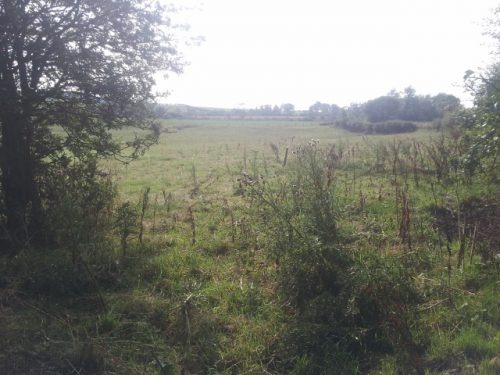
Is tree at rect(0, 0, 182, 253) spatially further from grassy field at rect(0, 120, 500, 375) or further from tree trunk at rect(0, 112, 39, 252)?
grassy field at rect(0, 120, 500, 375)

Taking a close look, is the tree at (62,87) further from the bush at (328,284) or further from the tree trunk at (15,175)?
the bush at (328,284)

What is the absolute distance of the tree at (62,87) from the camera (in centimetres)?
580

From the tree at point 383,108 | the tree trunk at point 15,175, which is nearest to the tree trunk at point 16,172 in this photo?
the tree trunk at point 15,175

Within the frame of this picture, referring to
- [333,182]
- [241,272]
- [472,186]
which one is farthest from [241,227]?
[472,186]

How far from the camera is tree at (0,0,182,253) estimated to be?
5797 mm

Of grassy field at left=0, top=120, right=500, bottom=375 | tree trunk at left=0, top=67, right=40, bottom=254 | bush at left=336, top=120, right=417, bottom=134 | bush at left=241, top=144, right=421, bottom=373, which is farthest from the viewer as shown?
bush at left=336, top=120, right=417, bottom=134

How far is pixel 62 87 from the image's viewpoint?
6254mm

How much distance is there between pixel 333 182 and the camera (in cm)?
511

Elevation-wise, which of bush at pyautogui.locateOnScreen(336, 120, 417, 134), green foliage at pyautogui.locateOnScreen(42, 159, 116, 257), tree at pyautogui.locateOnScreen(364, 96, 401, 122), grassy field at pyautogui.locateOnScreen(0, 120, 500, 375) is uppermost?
tree at pyautogui.locateOnScreen(364, 96, 401, 122)

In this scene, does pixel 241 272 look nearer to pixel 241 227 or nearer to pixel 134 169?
pixel 241 227

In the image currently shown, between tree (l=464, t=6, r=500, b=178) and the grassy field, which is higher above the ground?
tree (l=464, t=6, r=500, b=178)

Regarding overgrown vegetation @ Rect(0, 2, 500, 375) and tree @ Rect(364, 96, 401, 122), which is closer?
overgrown vegetation @ Rect(0, 2, 500, 375)

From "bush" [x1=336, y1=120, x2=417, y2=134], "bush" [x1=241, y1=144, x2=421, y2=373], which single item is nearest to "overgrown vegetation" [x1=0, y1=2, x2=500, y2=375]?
"bush" [x1=241, y1=144, x2=421, y2=373]

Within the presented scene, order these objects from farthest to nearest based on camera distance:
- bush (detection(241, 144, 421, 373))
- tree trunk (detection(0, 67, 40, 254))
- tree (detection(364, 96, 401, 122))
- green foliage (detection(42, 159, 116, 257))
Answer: tree (detection(364, 96, 401, 122)), tree trunk (detection(0, 67, 40, 254)), green foliage (detection(42, 159, 116, 257)), bush (detection(241, 144, 421, 373))
